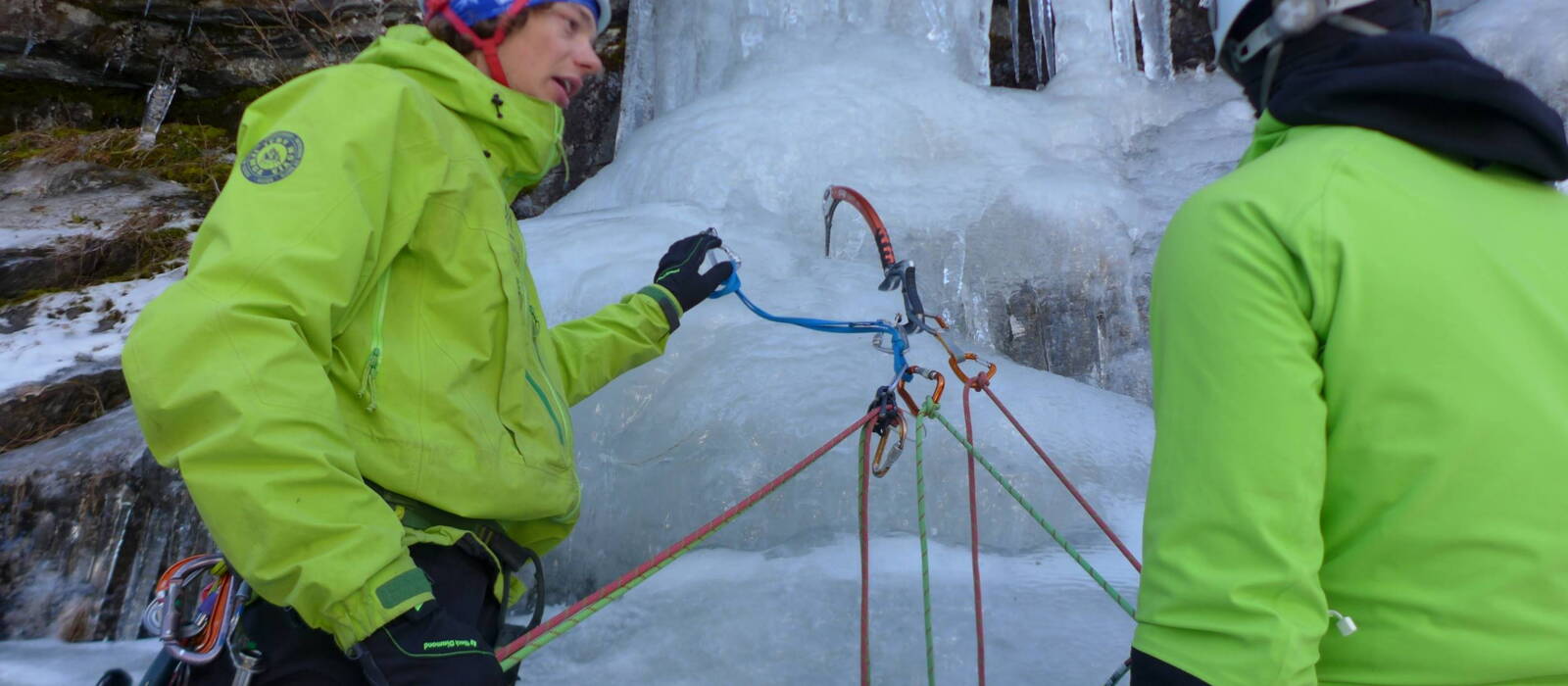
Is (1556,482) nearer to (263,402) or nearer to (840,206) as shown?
(263,402)

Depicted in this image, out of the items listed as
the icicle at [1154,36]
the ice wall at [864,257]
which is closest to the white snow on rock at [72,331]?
the ice wall at [864,257]

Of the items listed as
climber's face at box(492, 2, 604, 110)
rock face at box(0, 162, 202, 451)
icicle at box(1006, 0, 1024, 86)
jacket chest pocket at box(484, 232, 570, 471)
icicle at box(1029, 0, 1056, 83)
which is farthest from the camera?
icicle at box(1006, 0, 1024, 86)

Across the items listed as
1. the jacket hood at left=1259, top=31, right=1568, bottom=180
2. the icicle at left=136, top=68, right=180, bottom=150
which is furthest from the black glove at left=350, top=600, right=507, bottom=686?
the icicle at left=136, top=68, right=180, bottom=150

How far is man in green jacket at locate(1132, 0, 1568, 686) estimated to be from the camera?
2.53 ft

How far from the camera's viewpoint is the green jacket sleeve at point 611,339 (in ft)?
5.85

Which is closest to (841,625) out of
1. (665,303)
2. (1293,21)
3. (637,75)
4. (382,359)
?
(665,303)

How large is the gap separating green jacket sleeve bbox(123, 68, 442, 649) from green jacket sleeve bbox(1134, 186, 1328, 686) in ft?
2.27

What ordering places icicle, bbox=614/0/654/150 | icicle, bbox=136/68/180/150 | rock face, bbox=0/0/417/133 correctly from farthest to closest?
icicle, bbox=614/0/654/150
icicle, bbox=136/68/180/150
rock face, bbox=0/0/417/133

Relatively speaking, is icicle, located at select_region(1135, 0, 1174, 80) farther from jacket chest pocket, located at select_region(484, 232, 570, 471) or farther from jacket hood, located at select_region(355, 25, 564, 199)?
jacket chest pocket, located at select_region(484, 232, 570, 471)

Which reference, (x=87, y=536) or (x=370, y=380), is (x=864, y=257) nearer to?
(x=87, y=536)

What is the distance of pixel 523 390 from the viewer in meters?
1.32

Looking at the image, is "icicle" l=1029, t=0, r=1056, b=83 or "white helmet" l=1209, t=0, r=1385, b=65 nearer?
"white helmet" l=1209, t=0, r=1385, b=65

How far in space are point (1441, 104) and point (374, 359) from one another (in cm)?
102

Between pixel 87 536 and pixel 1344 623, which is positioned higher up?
pixel 1344 623
